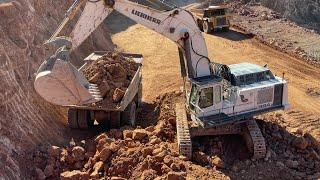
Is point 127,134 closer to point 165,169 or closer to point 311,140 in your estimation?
point 165,169

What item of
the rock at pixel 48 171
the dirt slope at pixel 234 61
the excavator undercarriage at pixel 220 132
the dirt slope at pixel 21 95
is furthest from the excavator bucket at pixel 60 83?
the dirt slope at pixel 234 61

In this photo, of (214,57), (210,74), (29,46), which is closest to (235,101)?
(210,74)

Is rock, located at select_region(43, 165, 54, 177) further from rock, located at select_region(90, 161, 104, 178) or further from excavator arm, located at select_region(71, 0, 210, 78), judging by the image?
excavator arm, located at select_region(71, 0, 210, 78)

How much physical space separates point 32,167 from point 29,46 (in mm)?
5786

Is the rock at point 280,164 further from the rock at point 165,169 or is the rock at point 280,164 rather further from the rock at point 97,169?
the rock at point 97,169

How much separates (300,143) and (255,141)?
156 cm

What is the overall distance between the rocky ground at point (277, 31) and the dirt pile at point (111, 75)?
11720mm

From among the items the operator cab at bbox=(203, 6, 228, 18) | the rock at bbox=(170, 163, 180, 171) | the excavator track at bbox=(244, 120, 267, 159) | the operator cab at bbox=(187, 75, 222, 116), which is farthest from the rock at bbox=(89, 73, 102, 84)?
the operator cab at bbox=(203, 6, 228, 18)

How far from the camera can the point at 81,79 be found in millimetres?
12727

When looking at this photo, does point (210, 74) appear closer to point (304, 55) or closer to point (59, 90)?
point (59, 90)

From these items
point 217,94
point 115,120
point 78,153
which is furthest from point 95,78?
point 217,94

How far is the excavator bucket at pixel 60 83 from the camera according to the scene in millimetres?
12016

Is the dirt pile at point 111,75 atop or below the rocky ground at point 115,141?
atop

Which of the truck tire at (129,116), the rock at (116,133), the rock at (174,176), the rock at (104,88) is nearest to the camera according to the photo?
the rock at (174,176)
